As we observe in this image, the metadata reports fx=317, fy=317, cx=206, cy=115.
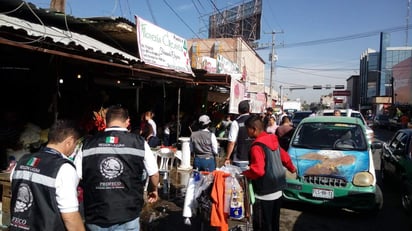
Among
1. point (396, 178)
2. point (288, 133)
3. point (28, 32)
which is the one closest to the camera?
point (28, 32)

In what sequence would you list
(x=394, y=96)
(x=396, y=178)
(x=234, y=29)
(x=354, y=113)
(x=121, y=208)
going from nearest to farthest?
(x=121, y=208) < (x=396, y=178) < (x=354, y=113) < (x=234, y=29) < (x=394, y=96)

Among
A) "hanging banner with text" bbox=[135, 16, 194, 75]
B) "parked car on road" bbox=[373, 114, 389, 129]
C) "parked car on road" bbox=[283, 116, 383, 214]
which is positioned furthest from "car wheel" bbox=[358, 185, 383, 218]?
"parked car on road" bbox=[373, 114, 389, 129]

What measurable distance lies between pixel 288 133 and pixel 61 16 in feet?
20.1

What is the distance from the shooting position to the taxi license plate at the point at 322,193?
5.46 meters

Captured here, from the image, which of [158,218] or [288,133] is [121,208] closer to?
[158,218]

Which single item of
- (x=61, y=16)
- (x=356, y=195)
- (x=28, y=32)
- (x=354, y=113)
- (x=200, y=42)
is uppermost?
(x=200, y=42)

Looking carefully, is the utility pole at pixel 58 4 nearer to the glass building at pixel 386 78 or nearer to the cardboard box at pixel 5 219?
the cardboard box at pixel 5 219

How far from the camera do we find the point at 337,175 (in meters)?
5.55

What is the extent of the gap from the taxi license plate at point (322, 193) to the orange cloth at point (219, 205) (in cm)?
264

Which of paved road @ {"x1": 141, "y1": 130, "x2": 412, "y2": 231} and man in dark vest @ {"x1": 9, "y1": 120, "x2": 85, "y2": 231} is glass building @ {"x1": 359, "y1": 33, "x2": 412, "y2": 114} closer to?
paved road @ {"x1": 141, "y1": 130, "x2": 412, "y2": 231}

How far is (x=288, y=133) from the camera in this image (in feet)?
28.3

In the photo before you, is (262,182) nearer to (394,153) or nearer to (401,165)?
(401,165)

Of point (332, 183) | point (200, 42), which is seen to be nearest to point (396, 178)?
point (332, 183)

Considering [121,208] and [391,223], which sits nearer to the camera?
[121,208]
